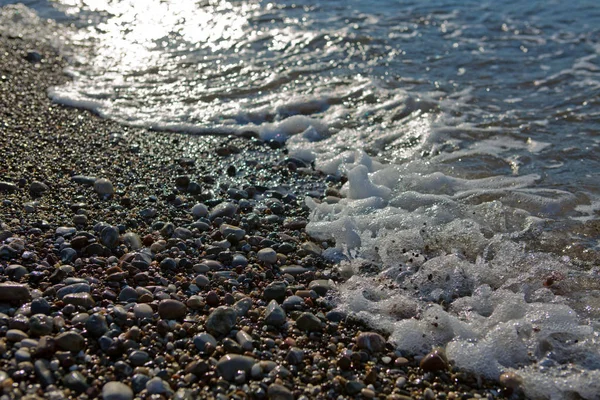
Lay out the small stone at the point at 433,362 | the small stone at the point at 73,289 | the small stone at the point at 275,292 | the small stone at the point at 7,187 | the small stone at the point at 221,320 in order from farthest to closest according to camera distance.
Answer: the small stone at the point at 7,187
the small stone at the point at 275,292
the small stone at the point at 73,289
the small stone at the point at 221,320
the small stone at the point at 433,362

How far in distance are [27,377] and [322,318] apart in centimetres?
165

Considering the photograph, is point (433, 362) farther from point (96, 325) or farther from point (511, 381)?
point (96, 325)

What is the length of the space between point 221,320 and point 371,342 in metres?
0.86

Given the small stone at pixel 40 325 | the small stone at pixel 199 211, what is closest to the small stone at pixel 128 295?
the small stone at pixel 40 325

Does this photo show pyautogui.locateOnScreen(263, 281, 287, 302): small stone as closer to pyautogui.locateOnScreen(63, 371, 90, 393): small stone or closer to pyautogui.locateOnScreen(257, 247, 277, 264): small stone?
pyautogui.locateOnScreen(257, 247, 277, 264): small stone

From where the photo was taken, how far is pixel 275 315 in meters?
3.64

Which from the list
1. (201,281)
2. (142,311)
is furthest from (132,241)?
(142,311)

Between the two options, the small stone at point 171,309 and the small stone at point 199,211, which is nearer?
the small stone at point 171,309

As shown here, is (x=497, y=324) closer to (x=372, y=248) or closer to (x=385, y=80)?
(x=372, y=248)

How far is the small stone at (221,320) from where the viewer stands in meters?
3.49

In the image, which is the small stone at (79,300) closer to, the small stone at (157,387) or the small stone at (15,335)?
the small stone at (15,335)

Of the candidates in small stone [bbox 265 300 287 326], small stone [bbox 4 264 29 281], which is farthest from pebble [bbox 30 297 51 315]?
small stone [bbox 265 300 287 326]

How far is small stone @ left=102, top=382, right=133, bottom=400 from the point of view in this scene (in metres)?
2.87

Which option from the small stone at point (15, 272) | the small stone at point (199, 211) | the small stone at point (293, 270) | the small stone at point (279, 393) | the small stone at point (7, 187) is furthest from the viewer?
the small stone at point (199, 211)
